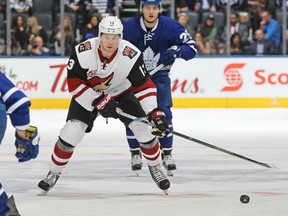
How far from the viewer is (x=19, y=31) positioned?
46.8ft

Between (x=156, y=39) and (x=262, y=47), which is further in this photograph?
(x=262, y=47)

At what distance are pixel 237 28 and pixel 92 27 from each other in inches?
76.5

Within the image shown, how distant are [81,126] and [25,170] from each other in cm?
143

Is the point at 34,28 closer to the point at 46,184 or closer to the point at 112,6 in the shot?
the point at 112,6

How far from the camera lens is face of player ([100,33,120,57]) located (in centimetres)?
598

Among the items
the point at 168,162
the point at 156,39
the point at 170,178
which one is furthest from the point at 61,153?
the point at 156,39

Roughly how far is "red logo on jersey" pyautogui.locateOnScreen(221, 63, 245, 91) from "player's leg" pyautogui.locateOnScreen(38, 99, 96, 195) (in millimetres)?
7852

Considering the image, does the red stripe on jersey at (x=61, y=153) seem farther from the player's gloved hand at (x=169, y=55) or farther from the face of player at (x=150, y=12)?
the face of player at (x=150, y=12)

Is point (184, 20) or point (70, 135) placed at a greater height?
point (70, 135)

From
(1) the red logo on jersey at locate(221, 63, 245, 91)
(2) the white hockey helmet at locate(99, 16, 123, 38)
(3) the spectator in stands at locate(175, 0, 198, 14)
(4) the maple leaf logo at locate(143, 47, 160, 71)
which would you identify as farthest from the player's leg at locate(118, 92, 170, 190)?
(3) the spectator in stands at locate(175, 0, 198, 14)

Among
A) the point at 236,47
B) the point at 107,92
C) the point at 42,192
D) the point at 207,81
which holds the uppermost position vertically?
the point at 107,92

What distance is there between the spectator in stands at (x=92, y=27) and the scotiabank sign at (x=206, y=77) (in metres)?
0.59

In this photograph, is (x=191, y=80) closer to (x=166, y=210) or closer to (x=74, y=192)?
(x=74, y=192)

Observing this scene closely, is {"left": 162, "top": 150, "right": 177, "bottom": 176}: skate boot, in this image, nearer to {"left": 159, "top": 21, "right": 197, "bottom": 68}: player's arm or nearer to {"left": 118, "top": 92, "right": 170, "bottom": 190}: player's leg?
{"left": 159, "top": 21, "right": 197, "bottom": 68}: player's arm
